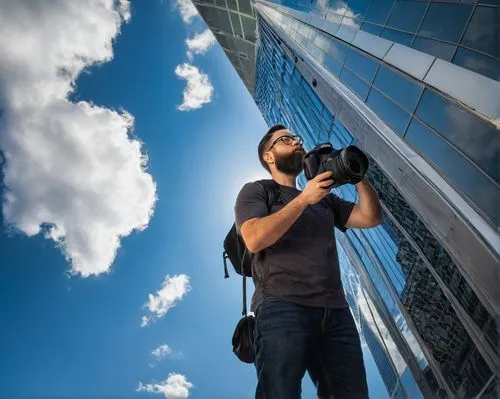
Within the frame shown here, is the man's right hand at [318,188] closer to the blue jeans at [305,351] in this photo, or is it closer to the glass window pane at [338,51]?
the blue jeans at [305,351]

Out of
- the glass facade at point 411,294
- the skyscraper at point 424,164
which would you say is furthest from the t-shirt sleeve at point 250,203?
the glass facade at point 411,294

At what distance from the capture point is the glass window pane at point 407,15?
6164 millimetres

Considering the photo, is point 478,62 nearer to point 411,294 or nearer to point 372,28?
point 372,28

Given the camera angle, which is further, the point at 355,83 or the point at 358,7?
the point at 355,83

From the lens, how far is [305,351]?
5.62 ft

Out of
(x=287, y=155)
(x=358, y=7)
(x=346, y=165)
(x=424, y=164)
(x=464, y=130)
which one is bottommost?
(x=346, y=165)

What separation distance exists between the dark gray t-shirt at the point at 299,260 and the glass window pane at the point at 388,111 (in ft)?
16.7

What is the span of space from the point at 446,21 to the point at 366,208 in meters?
4.74

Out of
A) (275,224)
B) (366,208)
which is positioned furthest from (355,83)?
(275,224)

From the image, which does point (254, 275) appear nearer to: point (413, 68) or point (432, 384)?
point (413, 68)

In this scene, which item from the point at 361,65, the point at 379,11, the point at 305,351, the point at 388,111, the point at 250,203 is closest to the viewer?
the point at 305,351

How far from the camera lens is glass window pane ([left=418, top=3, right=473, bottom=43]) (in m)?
4.92

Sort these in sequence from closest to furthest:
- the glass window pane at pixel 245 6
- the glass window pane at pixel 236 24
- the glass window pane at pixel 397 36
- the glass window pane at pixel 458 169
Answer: the glass window pane at pixel 458 169 < the glass window pane at pixel 397 36 < the glass window pane at pixel 245 6 < the glass window pane at pixel 236 24

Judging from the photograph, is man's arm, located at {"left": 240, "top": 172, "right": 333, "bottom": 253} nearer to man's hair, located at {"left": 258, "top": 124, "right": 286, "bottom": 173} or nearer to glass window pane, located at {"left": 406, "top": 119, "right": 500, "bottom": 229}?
man's hair, located at {"left": 258, "top": 124, "right": 286, "bottom": 173}
